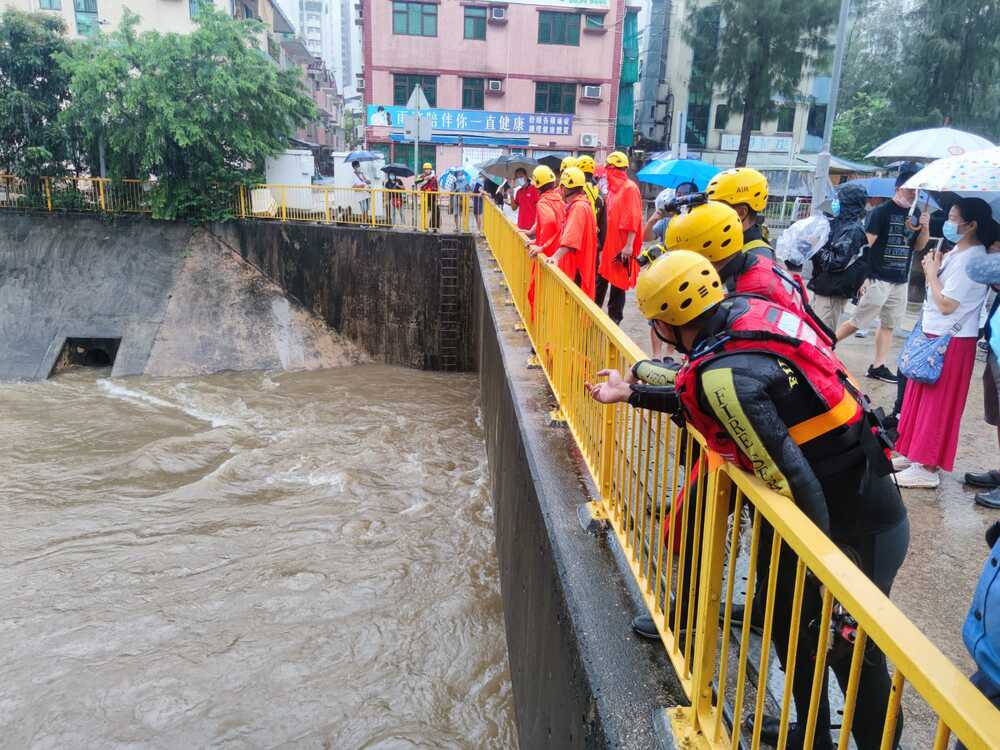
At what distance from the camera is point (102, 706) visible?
15.2 feet

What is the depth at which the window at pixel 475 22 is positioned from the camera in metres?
31.1

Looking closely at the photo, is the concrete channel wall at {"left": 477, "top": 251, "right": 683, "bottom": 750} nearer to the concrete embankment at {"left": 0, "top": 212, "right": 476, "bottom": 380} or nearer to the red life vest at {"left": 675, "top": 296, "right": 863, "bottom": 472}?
the red life vest at {"left": 675, "top": 296, "right": 863, "bottom": 472}

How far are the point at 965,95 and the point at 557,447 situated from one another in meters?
32.4

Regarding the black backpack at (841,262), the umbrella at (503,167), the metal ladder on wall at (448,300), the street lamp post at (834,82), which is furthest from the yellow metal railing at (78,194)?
the black backpack at (841,262)

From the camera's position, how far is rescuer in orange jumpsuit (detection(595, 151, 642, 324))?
664cm

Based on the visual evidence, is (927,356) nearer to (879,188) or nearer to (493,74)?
(879,188)

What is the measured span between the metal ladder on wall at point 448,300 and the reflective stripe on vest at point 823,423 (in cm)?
1328

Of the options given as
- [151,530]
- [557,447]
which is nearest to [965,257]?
[557,447]

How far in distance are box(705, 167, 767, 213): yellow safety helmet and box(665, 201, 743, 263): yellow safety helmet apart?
2.45 feet

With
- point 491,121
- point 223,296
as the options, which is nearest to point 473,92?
point 491,121

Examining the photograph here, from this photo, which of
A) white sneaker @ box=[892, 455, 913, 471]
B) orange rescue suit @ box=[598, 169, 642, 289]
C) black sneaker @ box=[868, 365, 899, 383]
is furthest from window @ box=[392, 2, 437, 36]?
white sneaker @ box=[892, 455, 913, 471]

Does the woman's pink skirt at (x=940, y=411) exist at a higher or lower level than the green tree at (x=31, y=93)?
lower

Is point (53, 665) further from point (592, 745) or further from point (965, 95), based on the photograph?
point (965, 95)

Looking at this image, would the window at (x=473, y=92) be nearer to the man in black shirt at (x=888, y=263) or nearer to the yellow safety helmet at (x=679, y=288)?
the man in black shirt at (x=888, y=263)
